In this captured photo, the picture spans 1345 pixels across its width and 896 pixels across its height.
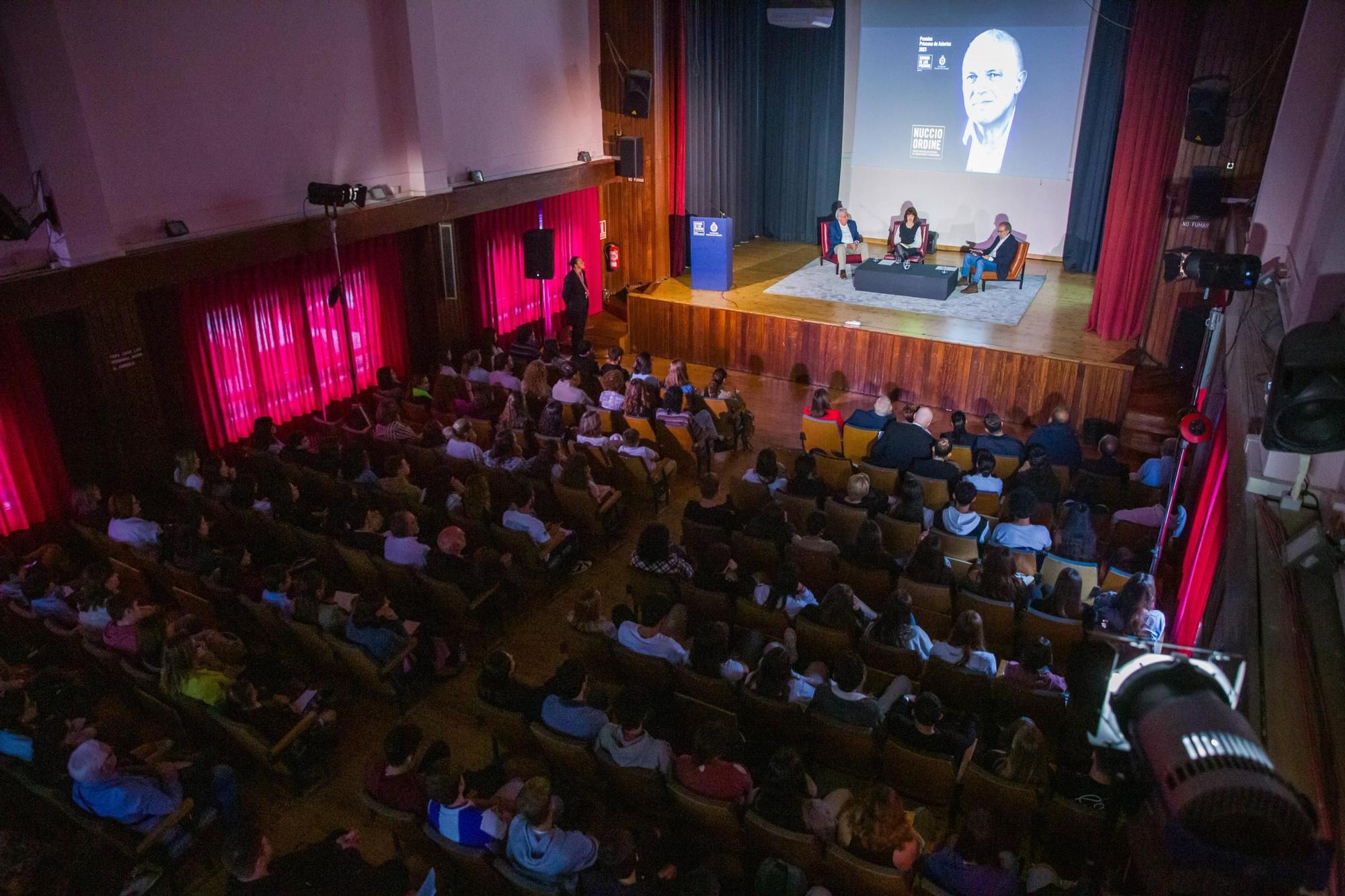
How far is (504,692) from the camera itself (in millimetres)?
4551

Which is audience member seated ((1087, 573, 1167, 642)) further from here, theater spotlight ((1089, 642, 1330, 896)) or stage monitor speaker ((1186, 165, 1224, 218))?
stage monitor speaker ((1186, 165, 1224, 218))

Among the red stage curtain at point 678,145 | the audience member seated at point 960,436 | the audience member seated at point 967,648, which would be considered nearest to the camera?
the audience member seated at point 967,648

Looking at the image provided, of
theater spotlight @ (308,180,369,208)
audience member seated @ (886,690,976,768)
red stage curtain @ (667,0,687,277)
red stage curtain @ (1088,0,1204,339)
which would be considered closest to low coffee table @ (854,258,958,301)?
red stage curtain @ (1088,0,1204,339)

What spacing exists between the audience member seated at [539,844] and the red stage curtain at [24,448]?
18.1ft

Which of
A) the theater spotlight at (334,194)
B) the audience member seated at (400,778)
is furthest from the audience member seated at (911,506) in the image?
the theater spotlight at (334,194)

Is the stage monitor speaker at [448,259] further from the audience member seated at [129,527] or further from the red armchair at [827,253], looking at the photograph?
the red armchair at [827,253]

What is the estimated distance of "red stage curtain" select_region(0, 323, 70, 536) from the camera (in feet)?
21.1

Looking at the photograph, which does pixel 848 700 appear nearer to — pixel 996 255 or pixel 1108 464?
pixel 1108 464

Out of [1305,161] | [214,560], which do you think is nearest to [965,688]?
[214,560]

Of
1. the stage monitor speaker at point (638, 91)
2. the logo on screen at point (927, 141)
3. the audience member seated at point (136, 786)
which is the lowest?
the audience member seated at point (136, 786)

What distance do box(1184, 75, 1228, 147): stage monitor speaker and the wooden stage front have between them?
7.22 ft

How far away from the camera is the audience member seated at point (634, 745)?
4.05 meters

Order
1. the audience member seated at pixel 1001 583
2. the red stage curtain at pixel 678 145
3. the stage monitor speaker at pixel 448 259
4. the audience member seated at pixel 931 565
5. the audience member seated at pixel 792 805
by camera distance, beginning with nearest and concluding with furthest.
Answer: the audience member seated at pixel 792 805
the audience member seated at pixel 1001 583
the audience member seated at pixel 931 565
the stage monitor speaker at pixel 448 259
the red stage curtain at pixel 678 145

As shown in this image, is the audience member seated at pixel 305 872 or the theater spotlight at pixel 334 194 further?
the theater spotlight at pixel 334 194
